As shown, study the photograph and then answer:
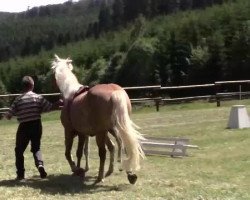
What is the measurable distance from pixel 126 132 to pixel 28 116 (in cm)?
186

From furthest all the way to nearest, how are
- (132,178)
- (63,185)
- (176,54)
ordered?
1. (176,54)
2. (63,185)
3. (132,178)

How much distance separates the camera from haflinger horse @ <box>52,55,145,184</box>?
355 inches

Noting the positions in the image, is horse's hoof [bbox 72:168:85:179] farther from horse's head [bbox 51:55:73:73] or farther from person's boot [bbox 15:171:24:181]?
horse's head [bbox 51:55:73:73]

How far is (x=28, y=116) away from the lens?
983 cm

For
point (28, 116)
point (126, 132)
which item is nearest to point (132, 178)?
point (126, 132)

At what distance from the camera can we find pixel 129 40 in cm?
6838

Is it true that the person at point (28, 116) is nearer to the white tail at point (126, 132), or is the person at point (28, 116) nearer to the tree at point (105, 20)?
the white tail at point (126, 132)

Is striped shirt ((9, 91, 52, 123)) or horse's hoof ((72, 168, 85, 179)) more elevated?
striped shirt ((9, 91, 52, 123))

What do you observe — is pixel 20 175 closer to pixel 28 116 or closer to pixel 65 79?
pixel 28 116

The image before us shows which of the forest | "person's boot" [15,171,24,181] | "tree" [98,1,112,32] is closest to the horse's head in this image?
"person's boot" [15,171,24,181]

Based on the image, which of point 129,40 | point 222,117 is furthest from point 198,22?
point 222,117

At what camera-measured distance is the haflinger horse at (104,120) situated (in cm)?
901

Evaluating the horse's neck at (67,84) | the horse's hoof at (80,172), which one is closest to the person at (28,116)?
the horse's neck at (67,84)

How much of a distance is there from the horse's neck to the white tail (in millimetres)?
1383
